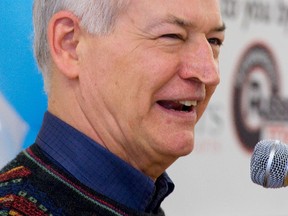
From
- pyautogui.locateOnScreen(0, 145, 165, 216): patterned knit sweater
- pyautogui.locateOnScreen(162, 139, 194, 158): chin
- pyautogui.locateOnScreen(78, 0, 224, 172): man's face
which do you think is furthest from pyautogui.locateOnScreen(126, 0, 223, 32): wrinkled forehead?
pyautogui.locateOnScreen(0, 145, 165, 216): patterned knit sweater

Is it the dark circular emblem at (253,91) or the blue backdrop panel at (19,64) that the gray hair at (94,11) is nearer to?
the blue backdrop panel at (19,64)

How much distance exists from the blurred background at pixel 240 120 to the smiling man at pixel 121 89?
1.29ft

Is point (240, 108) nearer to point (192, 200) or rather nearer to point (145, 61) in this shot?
point (192, 200)

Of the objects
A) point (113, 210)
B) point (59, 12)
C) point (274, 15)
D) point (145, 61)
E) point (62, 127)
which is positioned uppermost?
point (59, 12)

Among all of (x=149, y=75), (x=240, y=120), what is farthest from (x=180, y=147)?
(x=240, y=120)

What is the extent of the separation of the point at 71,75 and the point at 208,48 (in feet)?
1.07

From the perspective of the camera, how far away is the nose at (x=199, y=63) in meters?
1.68

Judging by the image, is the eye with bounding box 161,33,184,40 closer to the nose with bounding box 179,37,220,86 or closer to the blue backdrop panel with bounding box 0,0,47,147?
the nose with bounding box 179,37,220,86

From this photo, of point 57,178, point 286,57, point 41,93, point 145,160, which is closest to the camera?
point 57,178

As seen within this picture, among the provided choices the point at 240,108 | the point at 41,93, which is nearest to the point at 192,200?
the point at 240,108

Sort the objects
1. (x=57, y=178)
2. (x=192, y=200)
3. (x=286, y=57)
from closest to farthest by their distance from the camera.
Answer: (x=57, y=178)
(x=192, y=200)
(x=286, y=57)

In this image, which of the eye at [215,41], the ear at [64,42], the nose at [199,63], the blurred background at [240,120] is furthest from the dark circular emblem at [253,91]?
the ear at [64,42]

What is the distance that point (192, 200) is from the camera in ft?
8.38

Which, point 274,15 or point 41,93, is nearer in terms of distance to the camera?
point 41,93
